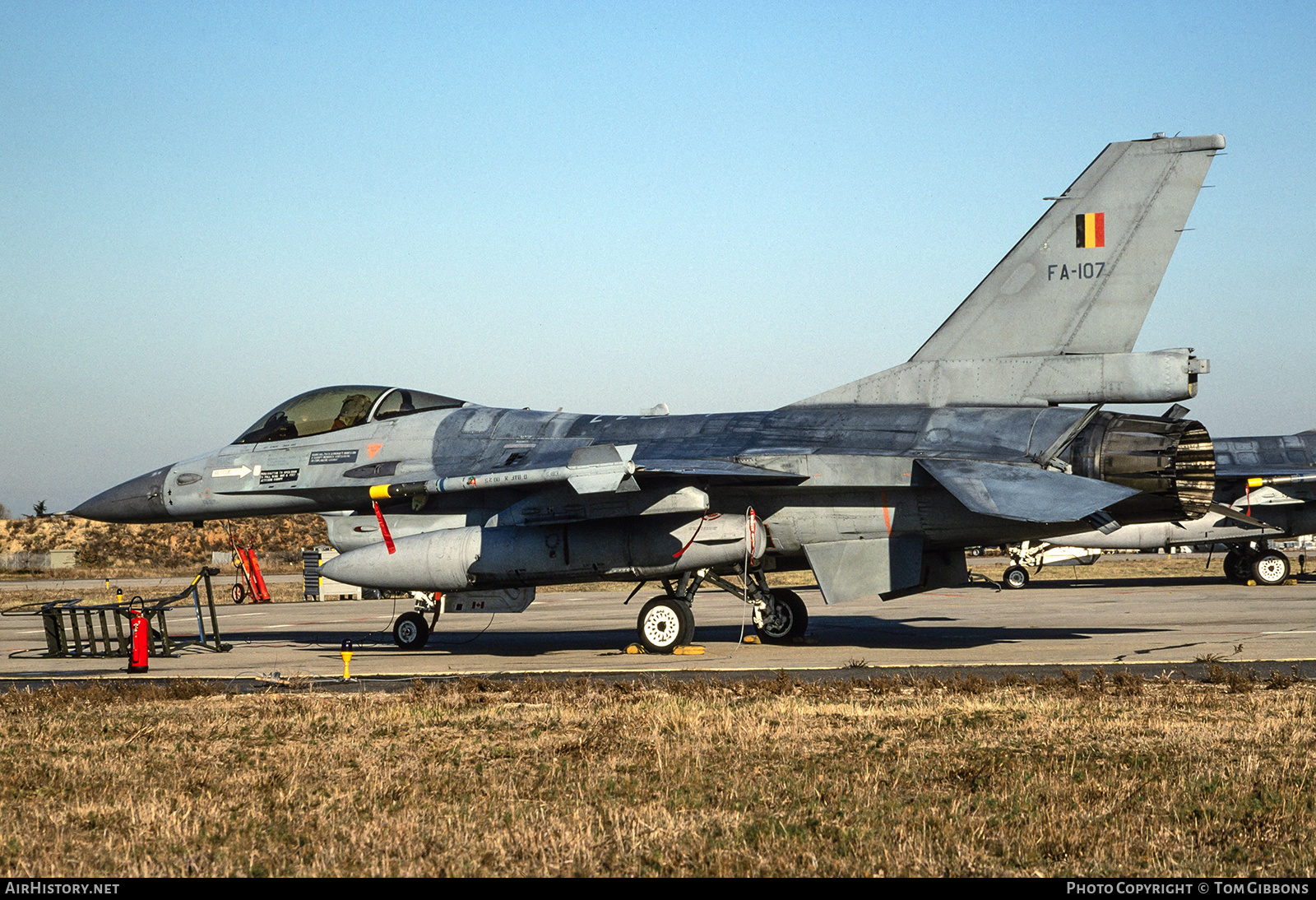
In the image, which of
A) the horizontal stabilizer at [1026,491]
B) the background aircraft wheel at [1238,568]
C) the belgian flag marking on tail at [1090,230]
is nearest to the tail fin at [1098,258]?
the belgian flag marking on tail at [1090,230]

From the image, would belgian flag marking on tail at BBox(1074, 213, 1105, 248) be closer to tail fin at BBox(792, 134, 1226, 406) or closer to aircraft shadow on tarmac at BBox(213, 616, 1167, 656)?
tail fin at BBox(792, 134, 1226, 406)

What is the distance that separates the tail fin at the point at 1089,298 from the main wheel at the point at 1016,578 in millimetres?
18103

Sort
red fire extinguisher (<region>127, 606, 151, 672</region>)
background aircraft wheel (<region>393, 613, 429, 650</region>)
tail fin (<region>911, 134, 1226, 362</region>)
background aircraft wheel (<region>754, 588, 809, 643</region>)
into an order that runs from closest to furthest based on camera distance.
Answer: red fire extinguisher (<region>127, 606, 151, 672</region>)
tail fin (<region>911, 134, 1226, 362</region>)
background aircraft wheel (<region>754, 588, 809, 643</region>)
background aircraft wheel (<region>393, 613, 429, 650</region>)

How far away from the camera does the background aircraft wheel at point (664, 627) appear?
1467cm

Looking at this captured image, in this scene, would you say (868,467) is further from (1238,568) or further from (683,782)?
(1238,568)

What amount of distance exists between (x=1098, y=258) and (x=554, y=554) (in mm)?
7630

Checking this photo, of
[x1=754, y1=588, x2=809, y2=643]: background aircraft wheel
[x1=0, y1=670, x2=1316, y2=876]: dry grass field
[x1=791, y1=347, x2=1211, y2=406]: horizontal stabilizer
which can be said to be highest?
[x1=791, y1=347, x2=1211, y2=406]: horizontal stabilizer

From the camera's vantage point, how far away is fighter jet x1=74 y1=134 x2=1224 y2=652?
13.0m

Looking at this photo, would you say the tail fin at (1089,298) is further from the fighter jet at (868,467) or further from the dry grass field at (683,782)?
the dry grass field at (683,782)

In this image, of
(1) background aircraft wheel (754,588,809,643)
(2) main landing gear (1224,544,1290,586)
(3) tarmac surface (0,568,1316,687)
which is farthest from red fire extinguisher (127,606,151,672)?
(2) main landing gear (1224,544,1290,586)

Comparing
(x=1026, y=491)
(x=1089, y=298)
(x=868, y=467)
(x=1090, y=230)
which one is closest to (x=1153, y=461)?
(x=1026, y=491)

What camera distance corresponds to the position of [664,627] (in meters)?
14.7

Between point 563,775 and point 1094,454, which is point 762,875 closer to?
point 563,775

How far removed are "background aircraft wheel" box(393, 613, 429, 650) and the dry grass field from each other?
648 centimetres
